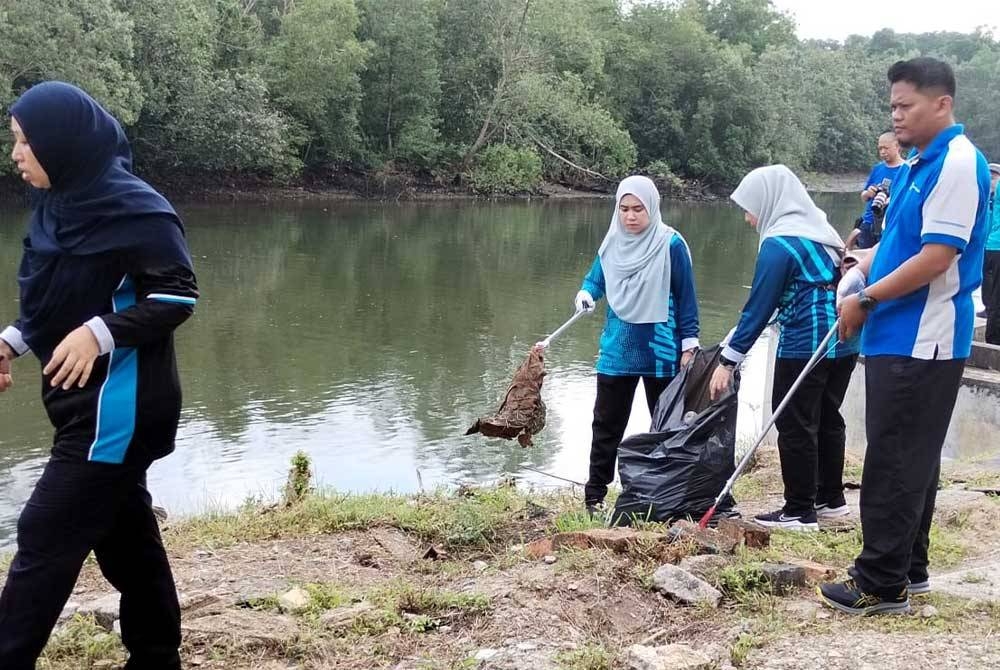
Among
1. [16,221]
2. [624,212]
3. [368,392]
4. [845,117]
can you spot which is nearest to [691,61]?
[845,117]

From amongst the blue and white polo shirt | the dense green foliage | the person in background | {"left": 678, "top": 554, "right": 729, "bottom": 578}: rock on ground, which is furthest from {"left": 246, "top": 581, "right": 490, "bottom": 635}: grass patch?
the dense green foliage

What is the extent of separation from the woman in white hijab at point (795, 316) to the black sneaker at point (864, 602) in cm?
118

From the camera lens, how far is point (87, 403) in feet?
8.39

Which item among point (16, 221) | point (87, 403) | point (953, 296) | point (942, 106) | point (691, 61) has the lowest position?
point (16, 221)

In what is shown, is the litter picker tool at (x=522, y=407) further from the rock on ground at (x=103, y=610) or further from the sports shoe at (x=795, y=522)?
the rock on ground at (x=103, y=610)

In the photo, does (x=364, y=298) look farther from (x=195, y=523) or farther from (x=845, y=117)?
(x=845, y=117)

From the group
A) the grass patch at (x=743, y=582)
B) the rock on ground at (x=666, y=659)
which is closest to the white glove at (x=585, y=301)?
the grass patch at (x=743, y=582)

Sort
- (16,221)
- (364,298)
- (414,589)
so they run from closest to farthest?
(414,589)
(364,298)
(16,221)

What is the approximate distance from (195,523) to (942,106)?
3936 mm

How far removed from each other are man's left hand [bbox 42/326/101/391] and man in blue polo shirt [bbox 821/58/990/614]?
86.5 inches

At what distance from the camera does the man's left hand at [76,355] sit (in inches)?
97.4

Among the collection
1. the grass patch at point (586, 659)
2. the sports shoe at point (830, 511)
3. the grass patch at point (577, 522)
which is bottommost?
the grass patch at point (577, 522)

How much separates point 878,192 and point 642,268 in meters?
3.41

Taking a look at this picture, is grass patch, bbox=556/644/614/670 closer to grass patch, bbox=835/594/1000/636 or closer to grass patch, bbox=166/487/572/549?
grass patch, bbox=835/594/1000/636
